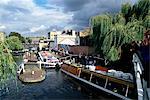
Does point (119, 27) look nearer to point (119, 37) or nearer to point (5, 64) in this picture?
point (119, 37)

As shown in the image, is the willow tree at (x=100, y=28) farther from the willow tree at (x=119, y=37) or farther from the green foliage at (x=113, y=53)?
the green foliage at (x=113, y=53)

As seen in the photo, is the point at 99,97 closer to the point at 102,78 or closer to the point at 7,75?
the point at 102,78

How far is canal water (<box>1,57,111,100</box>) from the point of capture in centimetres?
3084

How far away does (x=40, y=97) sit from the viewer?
3078 centimetres

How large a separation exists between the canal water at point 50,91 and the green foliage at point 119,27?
553 centimetres

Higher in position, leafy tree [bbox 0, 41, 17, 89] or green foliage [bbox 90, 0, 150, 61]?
green foliage [bbox 90, 0, 150, 61]

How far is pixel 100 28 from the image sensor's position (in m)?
42.9

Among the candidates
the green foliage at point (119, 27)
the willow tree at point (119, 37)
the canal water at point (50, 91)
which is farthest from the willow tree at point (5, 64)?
the willow tree at point (119, 37)

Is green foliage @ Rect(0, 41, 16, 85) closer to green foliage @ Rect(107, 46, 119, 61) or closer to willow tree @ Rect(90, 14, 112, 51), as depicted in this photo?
green foliage @ Rect(107, 46, 119, 61)

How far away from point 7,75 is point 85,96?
2079cm

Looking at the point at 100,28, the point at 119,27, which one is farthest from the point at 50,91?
the point at 100,28

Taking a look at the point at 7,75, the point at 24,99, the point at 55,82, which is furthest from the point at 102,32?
the point at 7,75

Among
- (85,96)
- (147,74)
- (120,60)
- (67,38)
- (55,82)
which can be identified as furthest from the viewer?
(67,38)

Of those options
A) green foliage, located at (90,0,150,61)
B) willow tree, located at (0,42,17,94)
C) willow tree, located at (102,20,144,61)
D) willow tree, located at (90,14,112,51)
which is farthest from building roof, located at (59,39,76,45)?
willow tree, located at (0,42,17,94)
